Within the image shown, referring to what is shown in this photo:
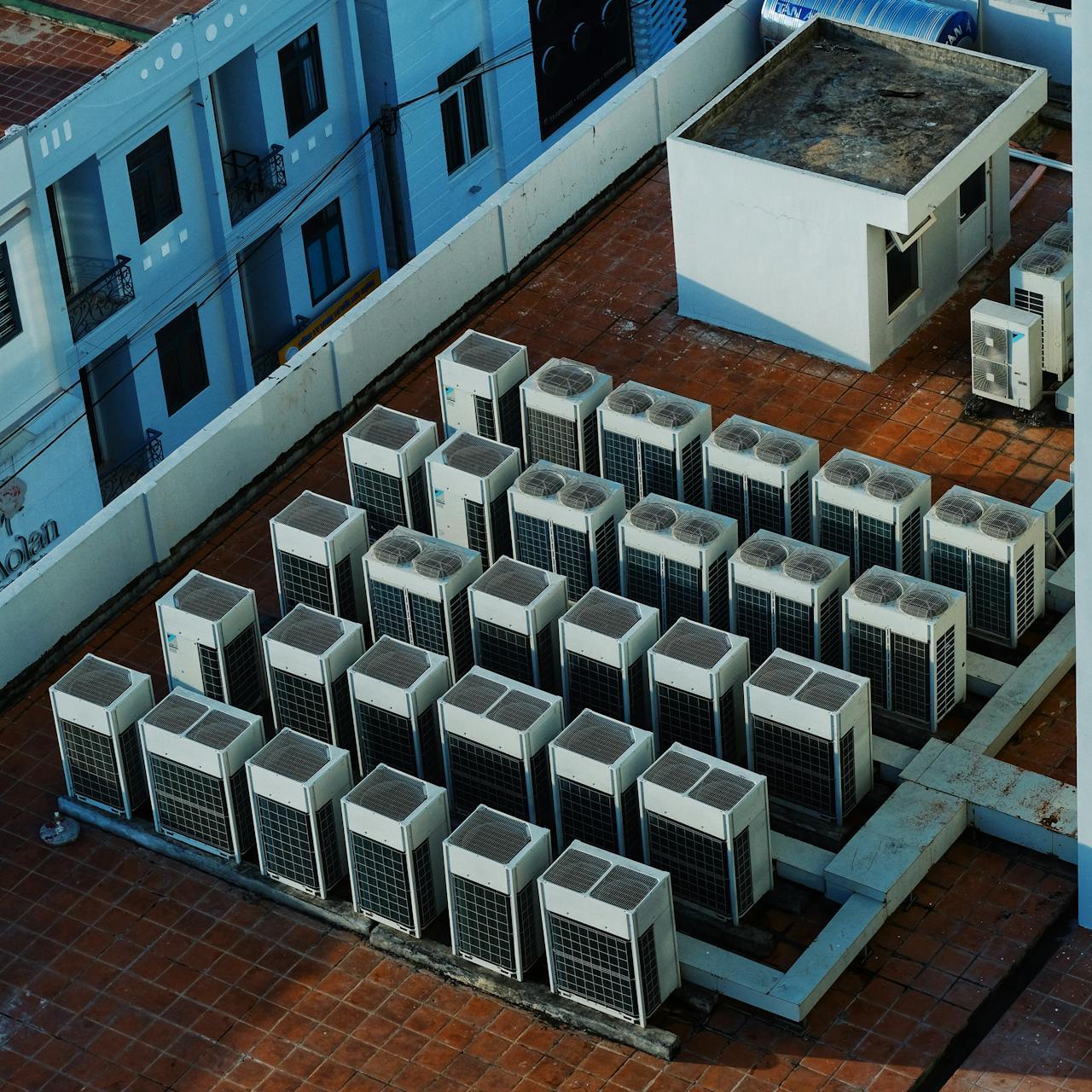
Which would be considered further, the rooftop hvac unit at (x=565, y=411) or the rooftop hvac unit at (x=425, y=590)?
the rooftop hvac unit at (x=565, y=411)

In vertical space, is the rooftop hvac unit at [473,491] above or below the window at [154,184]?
above

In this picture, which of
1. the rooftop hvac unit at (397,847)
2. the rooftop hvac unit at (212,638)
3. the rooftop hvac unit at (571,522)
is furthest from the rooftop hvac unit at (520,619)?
the rooftop hvac unit at (397,847)

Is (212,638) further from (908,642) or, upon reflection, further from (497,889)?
(908,642)

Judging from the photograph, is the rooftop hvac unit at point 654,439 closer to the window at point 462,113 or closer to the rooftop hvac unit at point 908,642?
the rooftop hvac unit at point 908,642

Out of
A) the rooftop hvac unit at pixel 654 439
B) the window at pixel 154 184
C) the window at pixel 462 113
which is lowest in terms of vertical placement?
the window at pixel 462 113

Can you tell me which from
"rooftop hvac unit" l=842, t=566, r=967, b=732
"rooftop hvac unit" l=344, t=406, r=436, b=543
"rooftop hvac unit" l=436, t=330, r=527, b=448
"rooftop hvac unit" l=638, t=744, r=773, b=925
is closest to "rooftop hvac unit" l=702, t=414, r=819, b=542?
"rooftop hvac unit" l=842, t=566, r=967, b=732

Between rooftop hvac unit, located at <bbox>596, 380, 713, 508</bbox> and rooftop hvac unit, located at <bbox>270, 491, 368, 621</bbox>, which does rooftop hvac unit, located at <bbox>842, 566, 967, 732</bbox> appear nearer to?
rooftop hvac unit, located at <bbox>596, 380, 713, 508</bbox>
